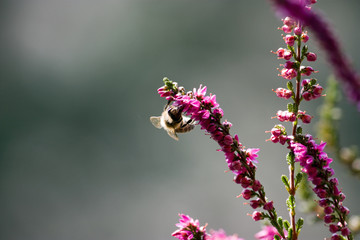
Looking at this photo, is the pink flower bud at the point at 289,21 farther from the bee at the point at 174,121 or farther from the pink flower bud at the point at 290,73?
the bee at the point at 174,121

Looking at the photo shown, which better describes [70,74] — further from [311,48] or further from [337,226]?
[337,226]

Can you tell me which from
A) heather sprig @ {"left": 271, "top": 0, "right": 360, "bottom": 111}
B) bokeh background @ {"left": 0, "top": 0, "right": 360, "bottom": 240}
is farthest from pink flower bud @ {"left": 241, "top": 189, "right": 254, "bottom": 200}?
bokeh background @ {"left": 0, "top": 0, "right": 360, "bottom": 240}

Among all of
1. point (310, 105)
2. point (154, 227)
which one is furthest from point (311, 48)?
point (154, 227)

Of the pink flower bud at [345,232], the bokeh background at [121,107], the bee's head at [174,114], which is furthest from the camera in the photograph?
the bokeh background at [121,107]

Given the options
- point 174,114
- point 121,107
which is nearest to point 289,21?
point 174,114

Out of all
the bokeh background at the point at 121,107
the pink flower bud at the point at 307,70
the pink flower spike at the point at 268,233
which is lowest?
the pink flower spike at the point at 268,233

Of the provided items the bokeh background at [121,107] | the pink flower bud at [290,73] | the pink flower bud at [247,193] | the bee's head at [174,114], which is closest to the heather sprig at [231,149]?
the pink flower bud at [247,193]
